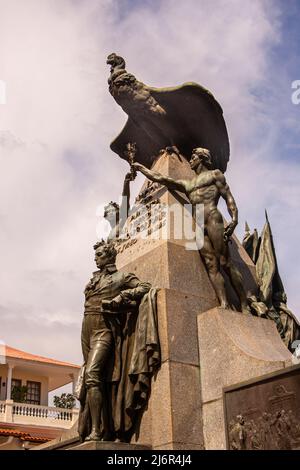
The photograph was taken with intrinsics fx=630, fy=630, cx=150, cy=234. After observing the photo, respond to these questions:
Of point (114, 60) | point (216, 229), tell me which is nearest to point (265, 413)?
point (216, 229)

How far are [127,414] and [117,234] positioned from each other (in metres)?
3.76

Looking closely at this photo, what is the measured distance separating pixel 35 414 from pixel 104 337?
24.1 metres

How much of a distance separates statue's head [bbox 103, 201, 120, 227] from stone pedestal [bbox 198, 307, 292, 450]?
3.40m

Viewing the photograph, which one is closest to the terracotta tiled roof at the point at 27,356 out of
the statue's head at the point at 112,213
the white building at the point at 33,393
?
the white building at the point at 33,393

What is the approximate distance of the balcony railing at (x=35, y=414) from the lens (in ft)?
97.5

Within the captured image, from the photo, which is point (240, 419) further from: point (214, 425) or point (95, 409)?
point (95, 409)

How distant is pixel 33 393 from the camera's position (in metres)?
34.8

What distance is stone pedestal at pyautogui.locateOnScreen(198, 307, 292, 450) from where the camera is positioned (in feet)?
24.4

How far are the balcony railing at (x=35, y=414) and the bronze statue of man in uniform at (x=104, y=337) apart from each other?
22770 millimetres

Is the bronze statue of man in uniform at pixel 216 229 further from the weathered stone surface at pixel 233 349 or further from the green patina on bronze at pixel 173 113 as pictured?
the green patina on bronze at pixel 173 113

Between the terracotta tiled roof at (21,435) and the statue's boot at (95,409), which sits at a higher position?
the terracotta tiled roof at (21,435)

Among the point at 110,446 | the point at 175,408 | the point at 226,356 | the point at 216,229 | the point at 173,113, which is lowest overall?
the point at 110,446
